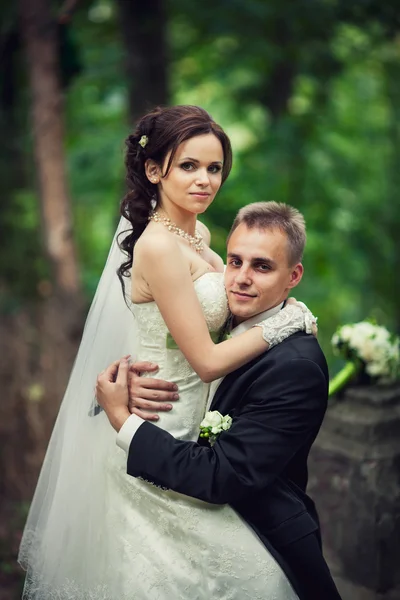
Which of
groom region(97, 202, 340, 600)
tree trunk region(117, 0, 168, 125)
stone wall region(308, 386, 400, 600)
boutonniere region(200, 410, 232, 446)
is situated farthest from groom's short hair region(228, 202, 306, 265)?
tree trunk region(117, 0, 168, 125)

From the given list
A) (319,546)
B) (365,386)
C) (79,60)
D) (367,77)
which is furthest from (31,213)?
(319,546)

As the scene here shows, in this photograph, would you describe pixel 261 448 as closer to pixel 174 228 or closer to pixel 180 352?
pixel 180 352

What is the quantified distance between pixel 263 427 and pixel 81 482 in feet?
2.96

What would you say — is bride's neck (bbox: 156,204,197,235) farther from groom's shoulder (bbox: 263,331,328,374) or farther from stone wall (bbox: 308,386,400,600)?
stone wall (bbox: 308,386,400,600)

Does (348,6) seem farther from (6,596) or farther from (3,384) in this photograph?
(6,596)

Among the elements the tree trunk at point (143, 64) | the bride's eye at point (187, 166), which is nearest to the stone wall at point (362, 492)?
the bride's eye at point (187, 166)

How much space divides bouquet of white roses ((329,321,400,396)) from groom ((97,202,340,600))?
114cm

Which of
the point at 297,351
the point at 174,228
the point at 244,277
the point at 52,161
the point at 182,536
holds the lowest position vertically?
the point at 182,536

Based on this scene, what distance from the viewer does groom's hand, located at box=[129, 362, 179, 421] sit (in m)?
2.75

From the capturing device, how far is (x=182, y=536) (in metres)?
2.70

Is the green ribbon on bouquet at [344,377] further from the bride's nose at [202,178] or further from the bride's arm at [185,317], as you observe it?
the bride's nose at [202,178]

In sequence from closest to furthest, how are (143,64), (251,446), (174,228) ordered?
1. (251,446)
2. (174,228)
3. (143,64)

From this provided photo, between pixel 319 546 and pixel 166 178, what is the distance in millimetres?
1552

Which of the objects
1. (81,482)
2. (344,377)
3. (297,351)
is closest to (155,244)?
(297,351)
